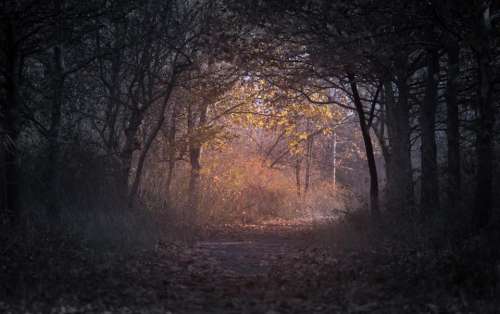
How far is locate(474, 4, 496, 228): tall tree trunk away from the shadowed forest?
1.4 inches

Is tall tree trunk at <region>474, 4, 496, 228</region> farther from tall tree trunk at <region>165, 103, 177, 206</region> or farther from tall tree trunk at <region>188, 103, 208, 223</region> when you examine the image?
tall tree trunk at <region>165, 103, 177, 206</region>

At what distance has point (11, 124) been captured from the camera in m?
11.1

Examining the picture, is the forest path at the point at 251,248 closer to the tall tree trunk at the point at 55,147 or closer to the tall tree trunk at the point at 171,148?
the tall tree trunk at the point at 171,148

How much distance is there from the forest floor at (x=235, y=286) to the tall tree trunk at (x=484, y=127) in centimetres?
175

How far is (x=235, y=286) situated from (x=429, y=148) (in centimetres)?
783

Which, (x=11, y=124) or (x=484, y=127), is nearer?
(x=484, y=127)

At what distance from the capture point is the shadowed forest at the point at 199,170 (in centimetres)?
895

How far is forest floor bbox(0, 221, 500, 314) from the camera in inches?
314

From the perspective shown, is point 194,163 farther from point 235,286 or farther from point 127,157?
point 235,286

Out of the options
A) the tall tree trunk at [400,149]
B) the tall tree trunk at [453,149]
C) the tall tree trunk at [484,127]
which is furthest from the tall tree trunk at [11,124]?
the tall tree trunk at [400,149]

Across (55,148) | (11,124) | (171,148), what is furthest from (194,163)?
(11,124)

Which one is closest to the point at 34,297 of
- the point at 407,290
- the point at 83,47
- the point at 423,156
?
the point at 407,290

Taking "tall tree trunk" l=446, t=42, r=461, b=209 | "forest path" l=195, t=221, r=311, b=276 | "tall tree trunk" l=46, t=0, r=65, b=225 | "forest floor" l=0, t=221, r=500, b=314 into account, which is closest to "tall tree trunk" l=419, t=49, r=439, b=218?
"tall tree trunk" l=446, t=42, r=461, b=209

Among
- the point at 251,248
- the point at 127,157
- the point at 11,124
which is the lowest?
the point at 251,248
